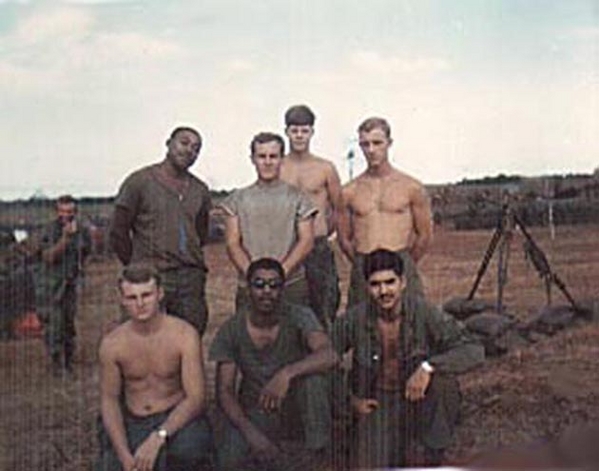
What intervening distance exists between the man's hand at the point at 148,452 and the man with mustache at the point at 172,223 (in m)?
0.41

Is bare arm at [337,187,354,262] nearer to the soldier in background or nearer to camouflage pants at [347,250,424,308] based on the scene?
camouflage pants at [347,250,424,308]

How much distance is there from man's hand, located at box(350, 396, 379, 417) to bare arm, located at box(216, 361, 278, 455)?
0.97 feet

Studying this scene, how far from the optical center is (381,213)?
3.25 m

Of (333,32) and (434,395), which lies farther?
(434,395)

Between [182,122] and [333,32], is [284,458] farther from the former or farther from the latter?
[333,32]

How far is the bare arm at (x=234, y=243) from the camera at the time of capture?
10.4 ft

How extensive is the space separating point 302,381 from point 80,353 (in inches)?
27.9

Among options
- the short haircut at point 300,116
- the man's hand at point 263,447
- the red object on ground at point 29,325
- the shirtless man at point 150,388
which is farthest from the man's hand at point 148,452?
the short haircut at point 300,116

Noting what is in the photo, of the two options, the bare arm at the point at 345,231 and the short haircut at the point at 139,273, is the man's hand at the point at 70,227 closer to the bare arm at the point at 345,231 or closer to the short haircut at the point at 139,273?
the short haircut at the point at 139,273

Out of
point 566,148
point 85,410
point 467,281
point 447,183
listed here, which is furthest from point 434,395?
point 85,410

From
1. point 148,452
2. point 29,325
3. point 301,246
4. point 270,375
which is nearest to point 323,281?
point 301,246

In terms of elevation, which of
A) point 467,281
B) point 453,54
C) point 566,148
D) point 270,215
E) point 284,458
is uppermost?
point 453,54

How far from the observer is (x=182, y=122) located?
10.2 feet

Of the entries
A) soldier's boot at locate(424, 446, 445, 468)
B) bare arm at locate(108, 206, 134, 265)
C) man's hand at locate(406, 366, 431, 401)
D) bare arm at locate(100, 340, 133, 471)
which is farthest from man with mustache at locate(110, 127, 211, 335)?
soldier's boot at locate(424, 446, 445, 468)
